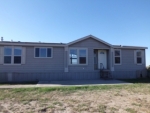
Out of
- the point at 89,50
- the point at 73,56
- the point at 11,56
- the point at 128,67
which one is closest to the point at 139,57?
the point at 128,67

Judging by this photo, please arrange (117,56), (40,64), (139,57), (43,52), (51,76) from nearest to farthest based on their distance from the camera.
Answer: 1. (51,76)
2. (40,64)
3. (43,52)
4. (117,56)
5. (139,57)

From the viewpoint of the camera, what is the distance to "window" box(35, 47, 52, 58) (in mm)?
13938

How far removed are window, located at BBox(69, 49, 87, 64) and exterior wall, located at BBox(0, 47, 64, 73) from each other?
0.91 m

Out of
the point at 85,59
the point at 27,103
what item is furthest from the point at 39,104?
the point at 85,59

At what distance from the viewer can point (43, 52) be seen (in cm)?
1406

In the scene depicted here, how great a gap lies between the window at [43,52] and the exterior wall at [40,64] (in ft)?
0.97

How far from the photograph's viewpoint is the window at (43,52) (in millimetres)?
13938

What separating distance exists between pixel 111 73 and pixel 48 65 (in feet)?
21.5

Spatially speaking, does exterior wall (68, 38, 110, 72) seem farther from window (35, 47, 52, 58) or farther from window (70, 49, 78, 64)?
window (35, 47, 52, 58)

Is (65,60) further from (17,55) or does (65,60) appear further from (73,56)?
(17,55)

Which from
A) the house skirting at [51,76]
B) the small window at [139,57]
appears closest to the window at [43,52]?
the house skirting at [51,76]

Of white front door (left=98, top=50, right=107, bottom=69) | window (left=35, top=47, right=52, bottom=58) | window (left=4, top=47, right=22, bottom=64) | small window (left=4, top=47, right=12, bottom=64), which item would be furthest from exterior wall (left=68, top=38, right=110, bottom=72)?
small window (left=4, top=47, right=12, bottom=64)

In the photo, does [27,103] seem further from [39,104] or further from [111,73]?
[111,73]

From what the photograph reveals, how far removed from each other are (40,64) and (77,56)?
3.74 meters
